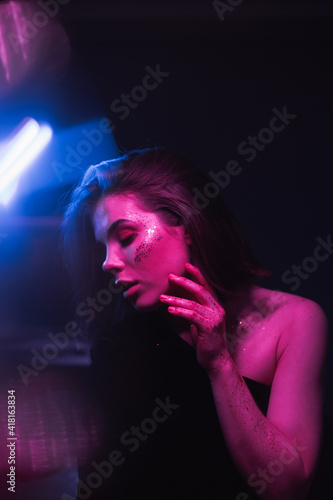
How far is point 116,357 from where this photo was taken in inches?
38.3

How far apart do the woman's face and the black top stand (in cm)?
15

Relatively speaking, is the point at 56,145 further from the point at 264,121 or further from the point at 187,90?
the point at 264,121

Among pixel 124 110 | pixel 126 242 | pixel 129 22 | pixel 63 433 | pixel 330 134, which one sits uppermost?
pixel 129 22

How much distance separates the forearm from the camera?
0.70 meters

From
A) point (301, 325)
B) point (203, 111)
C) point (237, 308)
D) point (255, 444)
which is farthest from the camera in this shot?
point (203, 111)

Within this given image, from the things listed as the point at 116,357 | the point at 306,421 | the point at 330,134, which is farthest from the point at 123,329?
the point at 330,134

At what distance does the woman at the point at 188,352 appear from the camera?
28.6 inches

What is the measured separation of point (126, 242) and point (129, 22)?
2.08ft

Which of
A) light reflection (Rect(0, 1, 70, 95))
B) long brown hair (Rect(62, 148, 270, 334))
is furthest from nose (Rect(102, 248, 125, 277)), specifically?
light reflection (Rect(0, 1, 70, 95))

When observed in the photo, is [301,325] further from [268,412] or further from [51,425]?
[51,425]

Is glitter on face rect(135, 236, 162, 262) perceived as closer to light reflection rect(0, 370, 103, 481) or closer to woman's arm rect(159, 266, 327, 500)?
woman's arm rect(159, 266, 327, 500)

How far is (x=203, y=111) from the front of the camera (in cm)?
110

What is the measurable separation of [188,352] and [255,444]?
250 millimetres

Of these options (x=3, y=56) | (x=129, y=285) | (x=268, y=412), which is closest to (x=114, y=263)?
(x=129, y=285)
